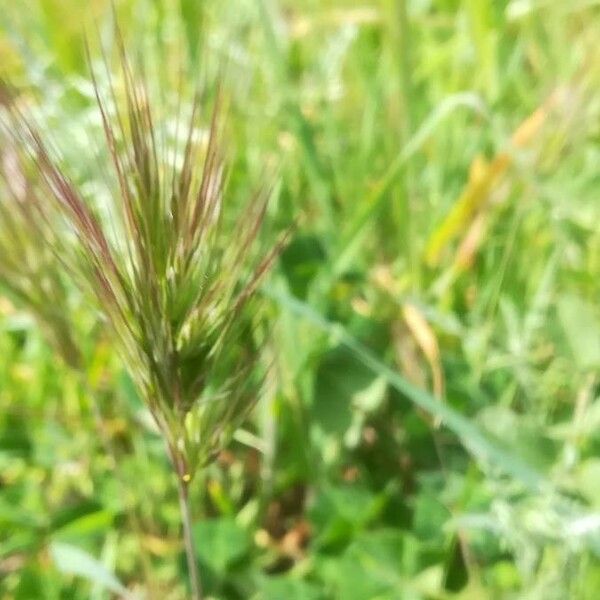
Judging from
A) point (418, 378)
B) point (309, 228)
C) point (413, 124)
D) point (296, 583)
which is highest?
point (413, 124)

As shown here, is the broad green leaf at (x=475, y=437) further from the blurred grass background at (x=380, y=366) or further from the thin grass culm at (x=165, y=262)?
the thin grass culm at (x=165, y=262)

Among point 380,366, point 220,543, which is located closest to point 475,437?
point 380,366

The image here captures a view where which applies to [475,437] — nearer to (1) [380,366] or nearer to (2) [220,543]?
(1) [380,366]

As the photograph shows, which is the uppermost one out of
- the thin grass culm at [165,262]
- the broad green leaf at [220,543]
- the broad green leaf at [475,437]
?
the thin grass culm at [165,262]

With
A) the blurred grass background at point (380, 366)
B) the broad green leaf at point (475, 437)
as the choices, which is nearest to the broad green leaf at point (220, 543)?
the blurred grass background at point (380, 366)

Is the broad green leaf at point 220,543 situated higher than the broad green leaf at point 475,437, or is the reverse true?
the broad green leaf at point 475,437

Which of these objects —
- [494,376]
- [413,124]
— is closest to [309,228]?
[413,124]

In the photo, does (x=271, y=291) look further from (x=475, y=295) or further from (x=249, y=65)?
(x=249, y=65)
